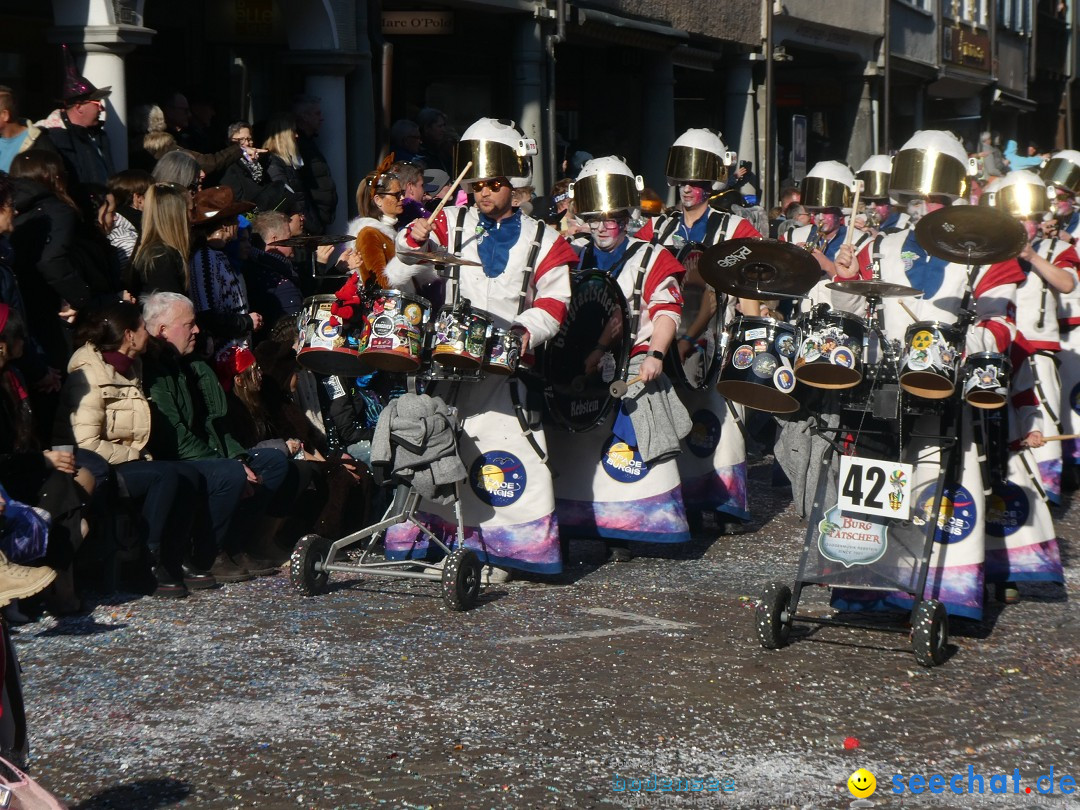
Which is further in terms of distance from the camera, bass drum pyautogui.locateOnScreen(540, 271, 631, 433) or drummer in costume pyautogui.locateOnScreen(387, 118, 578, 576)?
bass drum pyautogui.locateOnScreen(540, 271, 631, 433)

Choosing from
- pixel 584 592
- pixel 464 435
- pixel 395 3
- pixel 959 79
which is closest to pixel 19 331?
pixel 464 435

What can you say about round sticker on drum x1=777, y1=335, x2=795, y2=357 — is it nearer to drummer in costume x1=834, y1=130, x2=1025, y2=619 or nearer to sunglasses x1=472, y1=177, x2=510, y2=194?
drummer in costume x1=834, y1=130, x2=1025, y2=619

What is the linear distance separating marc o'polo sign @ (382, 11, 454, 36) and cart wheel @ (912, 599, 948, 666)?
32.6 feet

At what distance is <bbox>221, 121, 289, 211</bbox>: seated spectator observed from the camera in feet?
35.5

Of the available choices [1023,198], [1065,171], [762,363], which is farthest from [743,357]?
[1065,171]

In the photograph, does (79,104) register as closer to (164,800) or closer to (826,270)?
(826,270)

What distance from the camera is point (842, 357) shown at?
6348 millimetres

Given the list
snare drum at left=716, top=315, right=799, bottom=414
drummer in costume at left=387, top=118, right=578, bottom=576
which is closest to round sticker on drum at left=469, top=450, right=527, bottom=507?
drummer in costume at left=387, top=118, right=578, bottom=576

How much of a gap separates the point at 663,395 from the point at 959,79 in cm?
2608

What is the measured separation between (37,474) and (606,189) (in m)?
3.03

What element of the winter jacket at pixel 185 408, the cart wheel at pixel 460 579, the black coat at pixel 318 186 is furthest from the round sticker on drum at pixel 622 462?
the black coat at pixel 318 186

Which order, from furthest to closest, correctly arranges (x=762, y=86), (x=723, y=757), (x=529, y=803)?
(x=762, y=86) < (x=723, y=757) < (x=529, y=803)

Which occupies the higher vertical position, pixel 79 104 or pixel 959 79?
pixel 959 79

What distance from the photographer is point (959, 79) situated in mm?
32875
